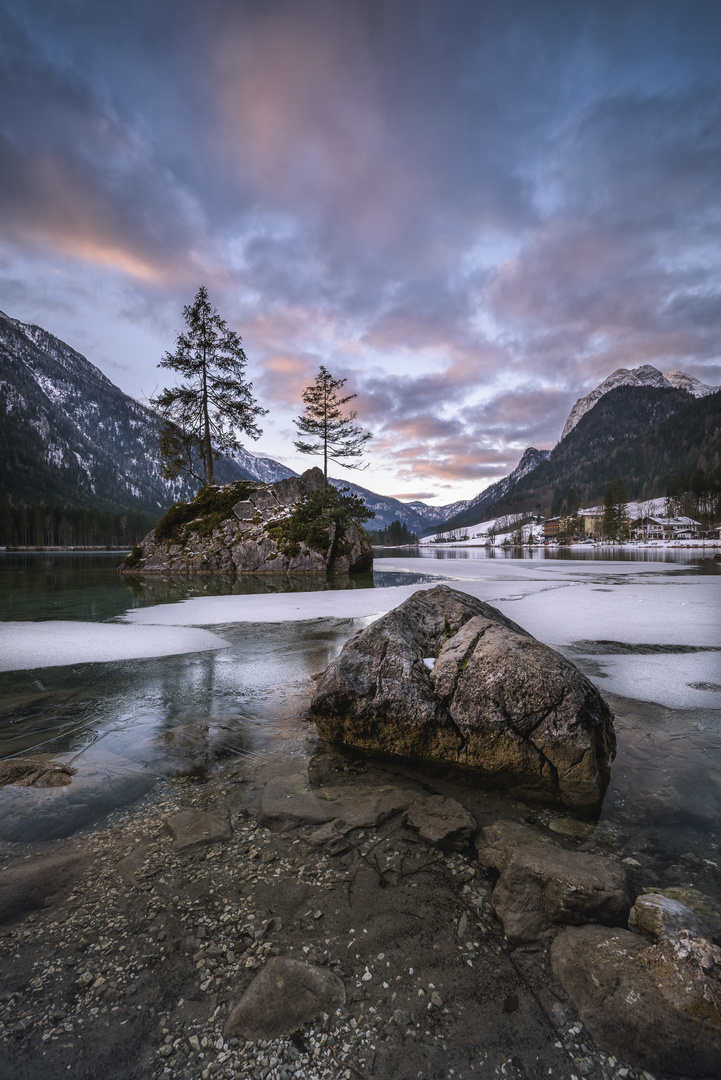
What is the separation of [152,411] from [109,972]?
1259 inches

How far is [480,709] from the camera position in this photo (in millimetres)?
4051

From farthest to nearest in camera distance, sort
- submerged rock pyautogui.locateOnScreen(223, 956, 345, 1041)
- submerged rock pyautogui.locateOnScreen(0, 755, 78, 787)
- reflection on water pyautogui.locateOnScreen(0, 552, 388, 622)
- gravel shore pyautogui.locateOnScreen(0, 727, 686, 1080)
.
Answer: reflection on water pyautogui.locateOnScreen(0, 552, 388, 622) → submerged rock pyautogui.locateOnScreen(0, 755, 78, 787) → submerged rock pyautogui.locateOnScreen(223, 956, 345, 1041) → gravel shore pyautogui.locateOnScreen(0, 727, 686, 1080)

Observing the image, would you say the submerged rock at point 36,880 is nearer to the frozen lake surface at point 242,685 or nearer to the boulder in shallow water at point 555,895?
the frozen lake surface at point 242,685

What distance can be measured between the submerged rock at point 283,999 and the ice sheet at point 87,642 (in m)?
6.32

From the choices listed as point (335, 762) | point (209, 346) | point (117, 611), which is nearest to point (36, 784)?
point (335, 762)

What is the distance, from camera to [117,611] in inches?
459

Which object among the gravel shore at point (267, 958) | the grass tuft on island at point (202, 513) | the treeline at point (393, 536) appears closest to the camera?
the gravel shore at point (267, 958)

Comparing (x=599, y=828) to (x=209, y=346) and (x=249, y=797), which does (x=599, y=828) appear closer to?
(x=249, y=797)

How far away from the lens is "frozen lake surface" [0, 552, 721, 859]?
11.5ft

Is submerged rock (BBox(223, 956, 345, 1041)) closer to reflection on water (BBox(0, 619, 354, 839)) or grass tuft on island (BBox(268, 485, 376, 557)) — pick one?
reflection on water (BBox(0, 619, 354, 839))

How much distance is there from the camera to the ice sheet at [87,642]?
23.7ft

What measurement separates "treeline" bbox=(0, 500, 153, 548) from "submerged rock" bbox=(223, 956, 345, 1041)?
116 metres

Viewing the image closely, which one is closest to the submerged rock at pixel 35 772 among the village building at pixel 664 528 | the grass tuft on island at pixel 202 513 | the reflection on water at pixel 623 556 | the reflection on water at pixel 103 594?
the reflection on water at pixel 103 594

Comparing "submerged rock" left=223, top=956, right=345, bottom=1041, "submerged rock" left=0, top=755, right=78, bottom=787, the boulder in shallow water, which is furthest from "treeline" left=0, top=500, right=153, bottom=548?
the boulder in shallow water
